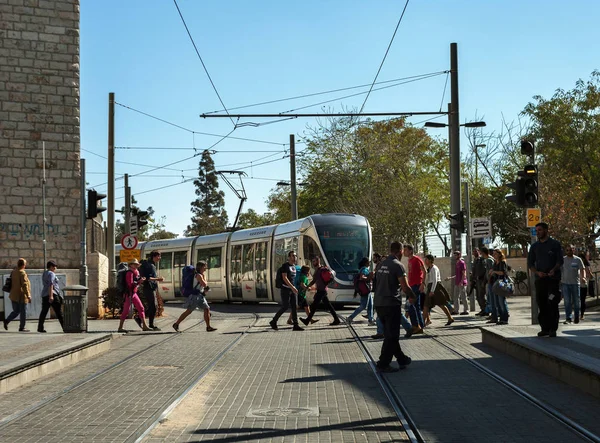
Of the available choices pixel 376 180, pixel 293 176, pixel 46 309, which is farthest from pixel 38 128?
pixel 376 180

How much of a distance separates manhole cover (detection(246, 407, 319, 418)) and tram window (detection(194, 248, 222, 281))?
90.4ft

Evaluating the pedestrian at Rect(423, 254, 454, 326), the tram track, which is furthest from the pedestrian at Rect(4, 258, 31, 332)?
the tram track

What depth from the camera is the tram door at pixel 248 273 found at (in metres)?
33.8

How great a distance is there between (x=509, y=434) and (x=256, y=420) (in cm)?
214

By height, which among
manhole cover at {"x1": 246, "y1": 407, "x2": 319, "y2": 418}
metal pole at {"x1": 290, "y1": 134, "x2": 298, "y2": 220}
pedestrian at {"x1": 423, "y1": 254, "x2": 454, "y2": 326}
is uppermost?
metal pole at {"x1": 290, "y1": 134, "x2": 298, "y2": 220}

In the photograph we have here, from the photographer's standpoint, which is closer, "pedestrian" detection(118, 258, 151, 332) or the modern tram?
"pedestrian" detection(118, 258, 151, 332)

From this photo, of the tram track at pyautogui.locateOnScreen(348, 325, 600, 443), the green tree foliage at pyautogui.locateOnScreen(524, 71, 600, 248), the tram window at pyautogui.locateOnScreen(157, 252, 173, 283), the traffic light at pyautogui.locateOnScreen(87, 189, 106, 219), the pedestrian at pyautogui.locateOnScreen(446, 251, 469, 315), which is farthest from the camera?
the green tree foliage at pyautogui.locateOnScreen(524, 71, 600, 248)

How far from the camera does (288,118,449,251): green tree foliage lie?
170 ft

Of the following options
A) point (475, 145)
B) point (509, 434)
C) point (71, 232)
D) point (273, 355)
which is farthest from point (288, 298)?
point (475, 145)

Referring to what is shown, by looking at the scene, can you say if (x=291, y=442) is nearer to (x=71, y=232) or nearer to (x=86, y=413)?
(x=86, y=413)

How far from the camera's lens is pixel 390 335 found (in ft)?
40.4

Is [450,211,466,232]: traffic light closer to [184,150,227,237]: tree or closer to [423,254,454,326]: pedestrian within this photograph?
[423,254,454,326]: pedestrian

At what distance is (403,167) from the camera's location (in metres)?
56.3

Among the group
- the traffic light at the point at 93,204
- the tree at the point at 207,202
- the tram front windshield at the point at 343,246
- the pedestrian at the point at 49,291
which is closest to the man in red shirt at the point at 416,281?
the traffic light at the point at 93,204
